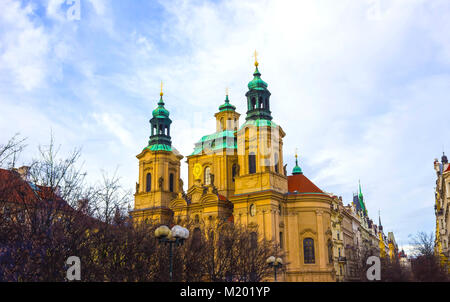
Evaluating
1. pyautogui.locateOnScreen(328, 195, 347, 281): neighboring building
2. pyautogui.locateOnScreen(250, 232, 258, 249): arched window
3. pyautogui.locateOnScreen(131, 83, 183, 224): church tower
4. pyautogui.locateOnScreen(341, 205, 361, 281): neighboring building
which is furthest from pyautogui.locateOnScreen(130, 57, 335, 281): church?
pyautogui.locateOnScreen(341, 205, 361, 281): neighboring building

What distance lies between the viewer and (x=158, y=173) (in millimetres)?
65375

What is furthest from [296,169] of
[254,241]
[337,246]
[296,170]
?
[254,241]

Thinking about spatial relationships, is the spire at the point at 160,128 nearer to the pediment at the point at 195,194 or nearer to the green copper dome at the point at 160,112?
the green copper dome at the point at 160,112

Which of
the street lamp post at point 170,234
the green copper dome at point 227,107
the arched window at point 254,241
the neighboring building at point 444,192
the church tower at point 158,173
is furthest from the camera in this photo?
the green copper dome at point 227,107

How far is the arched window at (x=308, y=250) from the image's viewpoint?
53781mm

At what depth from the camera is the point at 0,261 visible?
17453 millimetres

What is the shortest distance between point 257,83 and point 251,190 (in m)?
16.0

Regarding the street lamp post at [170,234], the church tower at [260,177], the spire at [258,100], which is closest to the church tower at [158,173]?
the church tower at [260,177]

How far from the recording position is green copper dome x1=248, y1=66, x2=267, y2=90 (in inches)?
2420

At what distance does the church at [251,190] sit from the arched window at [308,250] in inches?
4.7

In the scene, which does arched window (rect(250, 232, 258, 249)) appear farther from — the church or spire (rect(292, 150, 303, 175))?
spire (rect(292, 150, 303, 175))
